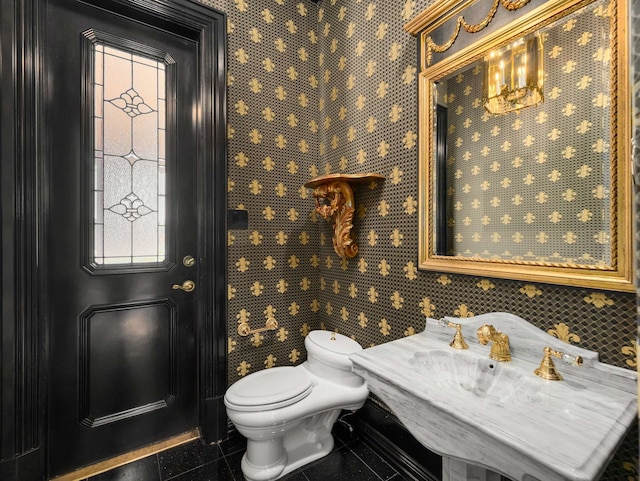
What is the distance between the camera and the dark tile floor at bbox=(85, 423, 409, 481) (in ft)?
4.90

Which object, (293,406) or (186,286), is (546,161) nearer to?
(293,406)

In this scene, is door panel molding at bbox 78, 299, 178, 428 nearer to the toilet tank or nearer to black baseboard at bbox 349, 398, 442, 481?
the toilet tank

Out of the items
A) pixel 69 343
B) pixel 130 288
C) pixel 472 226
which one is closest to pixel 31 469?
pixel 69 343

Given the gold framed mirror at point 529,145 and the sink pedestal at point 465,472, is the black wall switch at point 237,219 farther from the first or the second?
the sink pedestal at point 465,472

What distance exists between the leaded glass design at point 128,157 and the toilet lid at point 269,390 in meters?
0.85

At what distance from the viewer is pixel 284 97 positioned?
6.59 feet

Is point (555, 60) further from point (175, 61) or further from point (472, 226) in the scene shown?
point (175, 61)

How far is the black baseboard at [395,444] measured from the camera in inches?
55.6

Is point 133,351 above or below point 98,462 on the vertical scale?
above

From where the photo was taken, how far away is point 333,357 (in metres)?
1.65

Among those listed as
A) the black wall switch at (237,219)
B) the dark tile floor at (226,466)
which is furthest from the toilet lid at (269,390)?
the black wall switch at (237,219)

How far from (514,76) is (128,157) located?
1.86 metres

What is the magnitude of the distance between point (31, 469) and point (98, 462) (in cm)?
28

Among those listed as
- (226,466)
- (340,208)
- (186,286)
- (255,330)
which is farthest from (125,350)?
(340,208)
